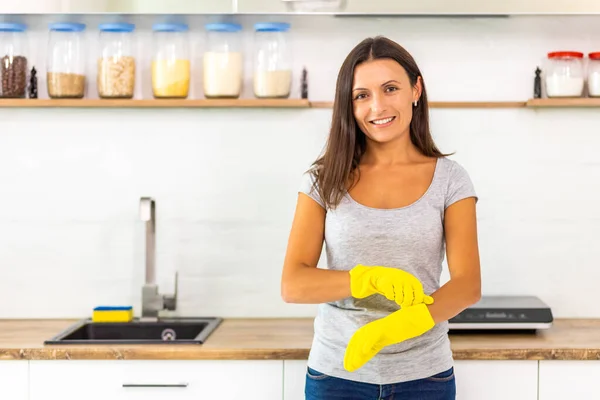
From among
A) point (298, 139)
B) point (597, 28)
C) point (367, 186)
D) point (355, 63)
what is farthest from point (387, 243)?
point (597, 28)

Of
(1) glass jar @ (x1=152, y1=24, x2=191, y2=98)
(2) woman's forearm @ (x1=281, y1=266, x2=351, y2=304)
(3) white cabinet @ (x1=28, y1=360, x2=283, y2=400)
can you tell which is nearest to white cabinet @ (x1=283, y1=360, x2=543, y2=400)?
(3) white cabinet @ (x1=28, y1=360, x2=283, y2=400)

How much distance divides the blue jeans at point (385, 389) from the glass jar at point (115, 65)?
4.04ft

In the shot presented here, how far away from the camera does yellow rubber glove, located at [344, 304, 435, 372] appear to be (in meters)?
1.52

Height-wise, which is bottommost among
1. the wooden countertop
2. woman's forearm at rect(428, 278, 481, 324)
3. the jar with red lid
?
the wooden countertop

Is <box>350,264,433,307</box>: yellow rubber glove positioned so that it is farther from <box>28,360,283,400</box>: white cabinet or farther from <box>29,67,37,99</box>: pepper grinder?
<box>29,67,37,99</box>: pepper grinder

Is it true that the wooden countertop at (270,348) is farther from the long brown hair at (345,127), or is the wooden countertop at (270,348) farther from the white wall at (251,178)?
the long brown hair at (345,127)

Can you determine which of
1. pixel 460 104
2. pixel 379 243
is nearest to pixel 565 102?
pixel 460 104

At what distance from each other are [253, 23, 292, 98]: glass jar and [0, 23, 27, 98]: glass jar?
0.76 m

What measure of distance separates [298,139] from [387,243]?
95 centimetres

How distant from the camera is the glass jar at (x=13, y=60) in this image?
2445 millimetres

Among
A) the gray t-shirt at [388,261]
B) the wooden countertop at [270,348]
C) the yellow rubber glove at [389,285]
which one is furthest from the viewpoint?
the wooden countertop at [270,348]

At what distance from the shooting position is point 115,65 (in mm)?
2432

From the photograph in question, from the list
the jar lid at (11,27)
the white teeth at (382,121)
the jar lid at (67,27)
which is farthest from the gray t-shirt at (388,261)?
the jar lid at (11,27)

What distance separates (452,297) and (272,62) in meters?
1.13
